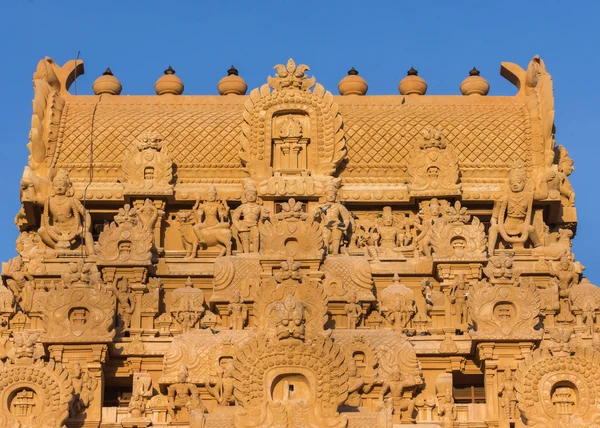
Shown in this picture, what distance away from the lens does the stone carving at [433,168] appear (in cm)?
7362

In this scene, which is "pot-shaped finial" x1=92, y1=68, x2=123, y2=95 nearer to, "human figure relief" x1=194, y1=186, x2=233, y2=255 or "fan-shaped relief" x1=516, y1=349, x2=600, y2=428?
"human figure relief" x1=194, y1=186, x2=233, y2=255

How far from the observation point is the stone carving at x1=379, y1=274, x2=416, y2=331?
A: 6694 cm

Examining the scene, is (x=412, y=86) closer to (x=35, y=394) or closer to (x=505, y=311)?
(x=505, y=311)

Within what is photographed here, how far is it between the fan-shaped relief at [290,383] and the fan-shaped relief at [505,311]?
633 cm

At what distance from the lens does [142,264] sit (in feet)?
228

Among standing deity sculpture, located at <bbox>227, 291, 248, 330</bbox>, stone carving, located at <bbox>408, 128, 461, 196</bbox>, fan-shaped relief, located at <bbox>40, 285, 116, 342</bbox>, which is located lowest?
fan-shaped relief, located at <bbox>40, 285, 116, 342</bbox>

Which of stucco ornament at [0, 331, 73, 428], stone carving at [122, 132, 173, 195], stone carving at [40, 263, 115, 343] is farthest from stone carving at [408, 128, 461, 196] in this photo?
stucco ornament at [0, 331, 73, 428]

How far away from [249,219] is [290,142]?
13.4 feet

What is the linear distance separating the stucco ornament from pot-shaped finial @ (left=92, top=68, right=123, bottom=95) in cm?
2048

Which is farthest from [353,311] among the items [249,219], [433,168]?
[433,168]

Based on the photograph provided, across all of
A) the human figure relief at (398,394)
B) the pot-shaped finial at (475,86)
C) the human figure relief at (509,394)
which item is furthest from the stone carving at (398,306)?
the pot-shaped finial at (475,86)

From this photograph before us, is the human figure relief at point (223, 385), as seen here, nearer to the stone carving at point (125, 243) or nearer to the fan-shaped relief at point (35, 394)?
the fan-shaped relief at point (35, 394)

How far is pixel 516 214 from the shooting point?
239 ft

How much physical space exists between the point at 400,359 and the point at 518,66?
61.7ft
